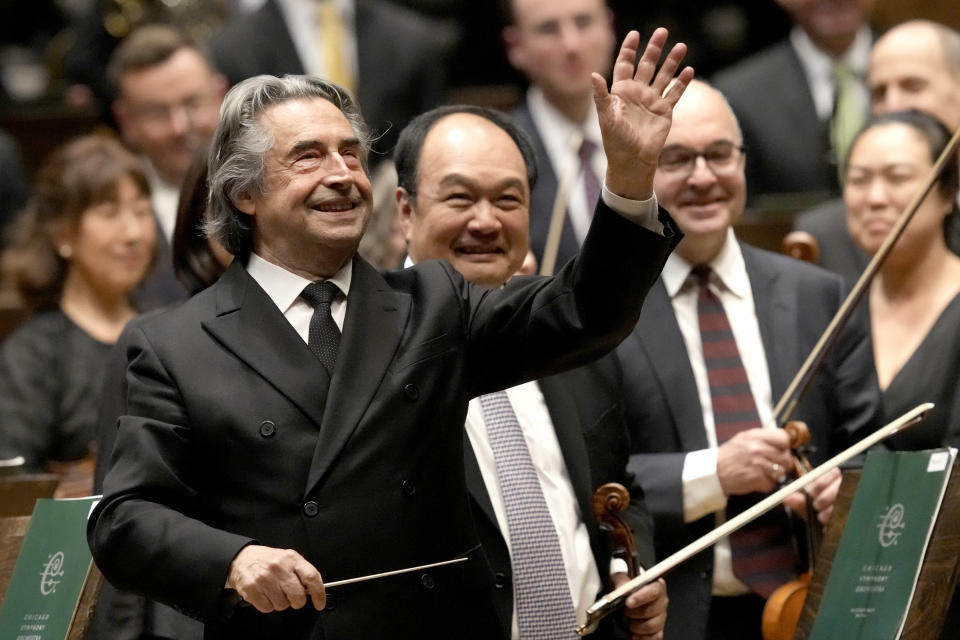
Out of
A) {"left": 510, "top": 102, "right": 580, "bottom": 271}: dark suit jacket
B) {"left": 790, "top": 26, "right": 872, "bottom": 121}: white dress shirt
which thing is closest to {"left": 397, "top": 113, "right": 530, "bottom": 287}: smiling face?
{"left": 510, "top": 102, "right": 580, "bottom": 271}: dark suit jacket

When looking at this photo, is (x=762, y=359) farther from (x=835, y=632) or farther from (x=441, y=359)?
(x=441, y=359)

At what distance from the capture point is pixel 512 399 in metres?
2.69

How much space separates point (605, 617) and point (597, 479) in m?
0.23

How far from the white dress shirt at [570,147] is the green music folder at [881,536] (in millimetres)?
1469

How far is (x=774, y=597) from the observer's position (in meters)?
2.80

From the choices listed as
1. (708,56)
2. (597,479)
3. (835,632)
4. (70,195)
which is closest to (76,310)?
(70,195)

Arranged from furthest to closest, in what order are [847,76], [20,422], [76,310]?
1. [847,76]
2. [76,310]
3. [20,422]

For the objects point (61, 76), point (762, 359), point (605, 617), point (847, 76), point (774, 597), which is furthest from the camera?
point (61, 76)

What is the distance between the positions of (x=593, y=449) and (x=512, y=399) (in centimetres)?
16

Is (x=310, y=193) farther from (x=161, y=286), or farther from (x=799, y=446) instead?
(x=161, y=286)

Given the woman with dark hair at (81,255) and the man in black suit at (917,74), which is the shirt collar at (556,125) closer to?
the man in black suit at (917,74)

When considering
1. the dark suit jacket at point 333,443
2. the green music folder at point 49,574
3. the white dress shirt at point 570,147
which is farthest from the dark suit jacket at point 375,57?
the dark suit jacket at point 333,443

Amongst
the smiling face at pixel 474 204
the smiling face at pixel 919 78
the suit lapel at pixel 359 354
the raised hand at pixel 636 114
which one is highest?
the smiling face at pixel 919 78

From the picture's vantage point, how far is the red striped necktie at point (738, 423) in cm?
288
